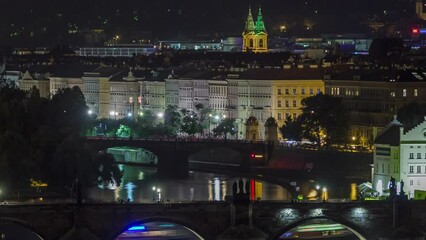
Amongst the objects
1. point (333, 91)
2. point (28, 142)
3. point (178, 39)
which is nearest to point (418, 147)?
point (28, 142)

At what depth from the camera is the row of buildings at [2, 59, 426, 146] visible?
9888 cm

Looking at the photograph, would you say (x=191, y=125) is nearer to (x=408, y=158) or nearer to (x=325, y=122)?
(x=325, y=122)

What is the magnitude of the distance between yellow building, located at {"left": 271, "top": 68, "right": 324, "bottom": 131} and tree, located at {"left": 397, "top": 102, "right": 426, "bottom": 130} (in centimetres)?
→ 1481

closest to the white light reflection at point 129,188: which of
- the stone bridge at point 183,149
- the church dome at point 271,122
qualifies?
the stone bridge at point 183,149

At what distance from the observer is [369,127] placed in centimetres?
9719

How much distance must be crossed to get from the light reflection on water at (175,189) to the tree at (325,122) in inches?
245

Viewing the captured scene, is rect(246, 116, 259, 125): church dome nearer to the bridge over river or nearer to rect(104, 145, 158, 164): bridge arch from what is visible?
the bridge over river

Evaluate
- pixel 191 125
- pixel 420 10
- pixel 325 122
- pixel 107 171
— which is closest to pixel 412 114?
pixel 325 122

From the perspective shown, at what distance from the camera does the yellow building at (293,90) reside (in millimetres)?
107438

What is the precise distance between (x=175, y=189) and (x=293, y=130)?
1679cm

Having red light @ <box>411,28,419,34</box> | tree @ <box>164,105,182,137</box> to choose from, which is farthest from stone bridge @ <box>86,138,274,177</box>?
red light @ <box>411,28,419,34</box>

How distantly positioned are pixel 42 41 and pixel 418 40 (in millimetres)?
43033

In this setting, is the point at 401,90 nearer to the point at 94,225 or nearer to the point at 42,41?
the point at 94,225

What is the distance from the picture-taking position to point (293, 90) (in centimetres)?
10856
